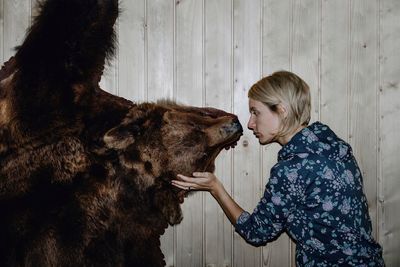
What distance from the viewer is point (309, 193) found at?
109cm

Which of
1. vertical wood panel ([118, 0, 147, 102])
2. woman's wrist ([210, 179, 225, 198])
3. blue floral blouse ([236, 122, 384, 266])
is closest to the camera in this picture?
blue floral blouse ([236, 122, 384, 266])

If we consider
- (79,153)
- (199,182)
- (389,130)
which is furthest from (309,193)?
(79,153)

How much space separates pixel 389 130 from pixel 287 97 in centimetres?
62

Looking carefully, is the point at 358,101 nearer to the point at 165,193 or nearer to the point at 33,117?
the point at 165,193

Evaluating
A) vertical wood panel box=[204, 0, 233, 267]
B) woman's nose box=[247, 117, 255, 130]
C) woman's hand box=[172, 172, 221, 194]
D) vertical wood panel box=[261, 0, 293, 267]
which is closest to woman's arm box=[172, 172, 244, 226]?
woman's hand box=[172, 172, 221, 194]

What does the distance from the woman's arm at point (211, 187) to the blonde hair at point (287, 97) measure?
1.08 feet

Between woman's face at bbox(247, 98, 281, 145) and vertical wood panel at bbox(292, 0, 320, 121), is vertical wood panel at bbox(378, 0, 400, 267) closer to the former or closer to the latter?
vertical wood panel at bbox(292, 0, 320, 121)

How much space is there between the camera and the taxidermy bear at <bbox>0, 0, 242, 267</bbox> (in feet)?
3.55

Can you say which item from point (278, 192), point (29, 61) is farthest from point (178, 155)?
point (29, 61)

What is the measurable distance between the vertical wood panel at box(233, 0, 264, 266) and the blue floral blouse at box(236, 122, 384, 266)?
0.31m

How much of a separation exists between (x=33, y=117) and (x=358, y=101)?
128 cm

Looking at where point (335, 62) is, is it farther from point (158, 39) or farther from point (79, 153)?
point (79, 153)

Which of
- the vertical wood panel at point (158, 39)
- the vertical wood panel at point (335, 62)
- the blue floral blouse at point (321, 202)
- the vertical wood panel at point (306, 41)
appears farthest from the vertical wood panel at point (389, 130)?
the vertical wood panel at point (158, 39)

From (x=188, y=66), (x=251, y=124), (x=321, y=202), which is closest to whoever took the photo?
(x=321, y=202)
